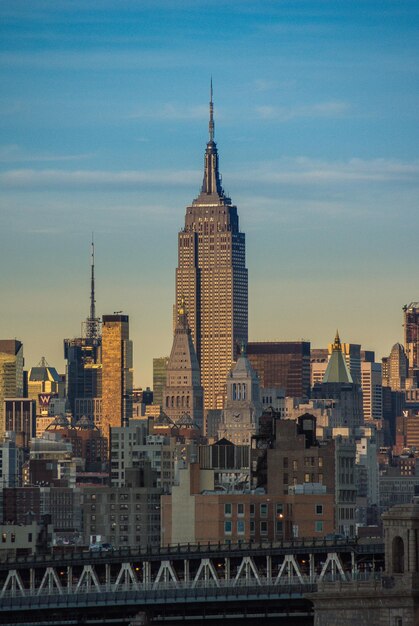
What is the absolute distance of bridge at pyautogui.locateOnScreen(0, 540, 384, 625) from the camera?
14450cm

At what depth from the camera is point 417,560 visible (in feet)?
398

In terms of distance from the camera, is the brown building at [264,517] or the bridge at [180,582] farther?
the brown building at [264,517]

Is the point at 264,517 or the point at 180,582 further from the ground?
the point at 264,517

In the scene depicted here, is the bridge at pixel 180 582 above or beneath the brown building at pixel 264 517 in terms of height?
beneath

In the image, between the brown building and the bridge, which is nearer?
the bridge

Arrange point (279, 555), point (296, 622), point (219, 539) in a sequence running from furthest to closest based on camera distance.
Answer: point (219, 539) → point (279, 555) → point (296, 622)

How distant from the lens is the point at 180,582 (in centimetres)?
14838

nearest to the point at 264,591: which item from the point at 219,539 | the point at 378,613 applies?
the point at 378,613

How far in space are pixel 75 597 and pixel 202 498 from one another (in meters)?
50.1

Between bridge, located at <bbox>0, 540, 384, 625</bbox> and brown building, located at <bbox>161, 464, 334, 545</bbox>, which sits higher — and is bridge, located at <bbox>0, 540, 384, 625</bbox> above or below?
below

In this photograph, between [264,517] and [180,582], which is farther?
[264,517]

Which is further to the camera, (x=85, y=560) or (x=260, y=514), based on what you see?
(x=260, y=514)

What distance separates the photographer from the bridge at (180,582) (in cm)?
14450

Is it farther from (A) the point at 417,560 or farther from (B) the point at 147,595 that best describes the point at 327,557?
(A) the point at 417,560
